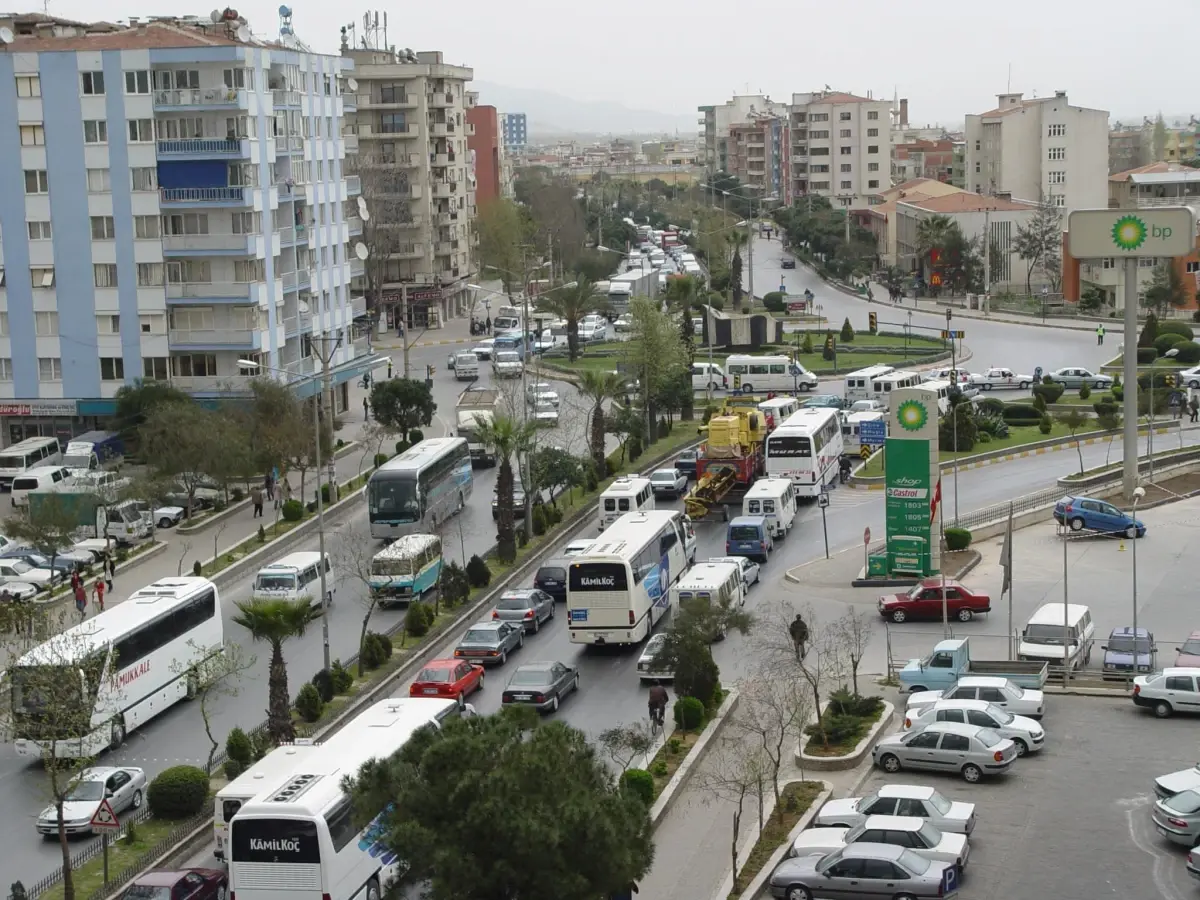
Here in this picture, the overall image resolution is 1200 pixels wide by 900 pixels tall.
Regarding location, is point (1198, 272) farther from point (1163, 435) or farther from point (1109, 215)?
point (1109, 215)

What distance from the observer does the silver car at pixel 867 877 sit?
2184 centimetres

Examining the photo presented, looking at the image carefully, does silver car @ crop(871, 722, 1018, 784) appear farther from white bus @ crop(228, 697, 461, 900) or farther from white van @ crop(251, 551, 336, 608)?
white van @ crop(251, 551, 336, 608)

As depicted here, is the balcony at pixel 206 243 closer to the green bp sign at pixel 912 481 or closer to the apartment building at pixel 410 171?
the green bp sign at pixel 912 481

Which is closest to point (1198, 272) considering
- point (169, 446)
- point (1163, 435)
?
point (1163, 435)

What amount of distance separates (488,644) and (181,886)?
1234 cm

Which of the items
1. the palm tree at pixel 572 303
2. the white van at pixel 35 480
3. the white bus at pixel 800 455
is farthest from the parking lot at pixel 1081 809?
the palm tree at pixel 572 303

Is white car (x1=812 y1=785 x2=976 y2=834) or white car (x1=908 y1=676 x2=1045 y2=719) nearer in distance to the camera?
white car (x1=812 y1=785 x2=976 y2=834)

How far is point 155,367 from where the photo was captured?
5656 centimetres

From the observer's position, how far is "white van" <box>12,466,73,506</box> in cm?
5053

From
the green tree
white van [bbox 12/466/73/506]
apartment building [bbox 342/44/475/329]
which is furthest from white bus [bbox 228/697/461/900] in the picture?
apartment building [bbox 342/44/475/329]

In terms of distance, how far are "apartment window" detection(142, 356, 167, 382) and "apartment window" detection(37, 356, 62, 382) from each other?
2913 mm

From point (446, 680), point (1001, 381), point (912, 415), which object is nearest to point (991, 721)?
point (446, 680)

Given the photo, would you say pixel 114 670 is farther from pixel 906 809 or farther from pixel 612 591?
pixel 906 809

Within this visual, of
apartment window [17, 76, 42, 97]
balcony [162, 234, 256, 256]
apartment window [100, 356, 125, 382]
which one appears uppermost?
apartment window [17, 76, 42, 97]
